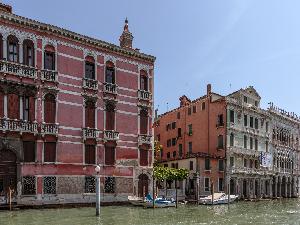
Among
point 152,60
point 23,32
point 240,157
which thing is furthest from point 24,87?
point 240,157

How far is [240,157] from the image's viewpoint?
168 ft

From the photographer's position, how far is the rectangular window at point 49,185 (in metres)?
31.1

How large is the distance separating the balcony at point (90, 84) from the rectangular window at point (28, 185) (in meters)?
8.32

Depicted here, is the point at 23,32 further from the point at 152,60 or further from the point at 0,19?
the point at 152,60

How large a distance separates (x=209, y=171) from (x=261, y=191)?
11674 mm

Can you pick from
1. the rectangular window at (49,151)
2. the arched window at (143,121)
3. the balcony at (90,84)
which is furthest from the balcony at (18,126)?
the arched window at (143,121)

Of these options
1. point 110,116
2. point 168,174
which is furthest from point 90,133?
point 168,174

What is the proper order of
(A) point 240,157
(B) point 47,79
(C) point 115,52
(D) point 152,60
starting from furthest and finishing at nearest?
(A) point 240,157
(D) point 152,60
(C) point 115,52
(B) point 47,79

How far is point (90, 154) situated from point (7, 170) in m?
6.73

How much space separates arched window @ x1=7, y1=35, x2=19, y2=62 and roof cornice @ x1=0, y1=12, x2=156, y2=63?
1194 millimetres

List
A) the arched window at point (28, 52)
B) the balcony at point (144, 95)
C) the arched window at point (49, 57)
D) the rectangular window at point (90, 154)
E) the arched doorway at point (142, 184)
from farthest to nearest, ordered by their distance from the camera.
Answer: the balcony at point (144, 95) → the arched doorway at point (142, 184) → the rectangular window at point (90, 154) → the arched window at point (49, 57) → the arched window at point (28, 52)

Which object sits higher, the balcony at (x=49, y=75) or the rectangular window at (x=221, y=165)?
the balcony at (x=49, y=75)

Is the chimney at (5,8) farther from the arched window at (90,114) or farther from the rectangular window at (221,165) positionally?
the rectangular window at (221,165)

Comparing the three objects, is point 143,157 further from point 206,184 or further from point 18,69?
point 18,69
